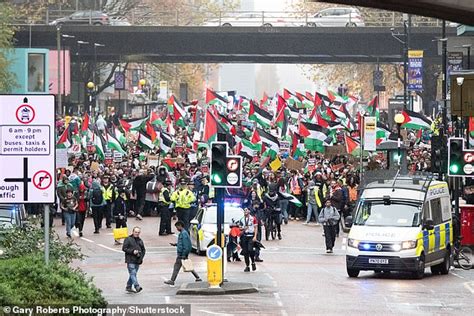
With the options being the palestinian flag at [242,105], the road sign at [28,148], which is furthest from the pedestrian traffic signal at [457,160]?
the palestinian flag at [242,105]

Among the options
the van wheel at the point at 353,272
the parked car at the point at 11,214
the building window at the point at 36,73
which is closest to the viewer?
the van wheel at the point at 353,272

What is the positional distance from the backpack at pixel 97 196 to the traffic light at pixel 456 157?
11.6 m

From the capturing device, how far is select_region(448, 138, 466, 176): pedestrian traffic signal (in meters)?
35.4

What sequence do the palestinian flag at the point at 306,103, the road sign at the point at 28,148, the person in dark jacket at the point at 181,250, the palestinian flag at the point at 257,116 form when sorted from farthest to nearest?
the palestinian flag at the point at 306,103 < the palestinian flag at the point at 257,116 < the person in dark jacket at the point at 181,250 < the road sign at the point at 28,148

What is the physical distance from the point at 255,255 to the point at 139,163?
61.5ft

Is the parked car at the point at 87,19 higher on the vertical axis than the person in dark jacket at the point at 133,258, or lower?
higher

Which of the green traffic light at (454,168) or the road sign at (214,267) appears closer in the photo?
the road sign at (214,267)

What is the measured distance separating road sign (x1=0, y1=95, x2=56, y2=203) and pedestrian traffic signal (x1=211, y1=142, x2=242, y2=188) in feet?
33.6

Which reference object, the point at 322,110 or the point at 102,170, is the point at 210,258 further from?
the point at 322,110

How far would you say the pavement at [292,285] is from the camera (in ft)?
84.9

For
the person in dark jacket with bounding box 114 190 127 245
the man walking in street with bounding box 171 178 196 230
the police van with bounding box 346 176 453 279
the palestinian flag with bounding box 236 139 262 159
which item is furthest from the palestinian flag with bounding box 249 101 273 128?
the police van with bounding box 346 176 453 279

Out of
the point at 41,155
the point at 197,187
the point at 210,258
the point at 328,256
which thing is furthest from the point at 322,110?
the point at 41,155

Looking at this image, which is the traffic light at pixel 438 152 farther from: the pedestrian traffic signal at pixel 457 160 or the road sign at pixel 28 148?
the road sign at pixel 28 148

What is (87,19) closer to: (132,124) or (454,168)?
(132,124)
